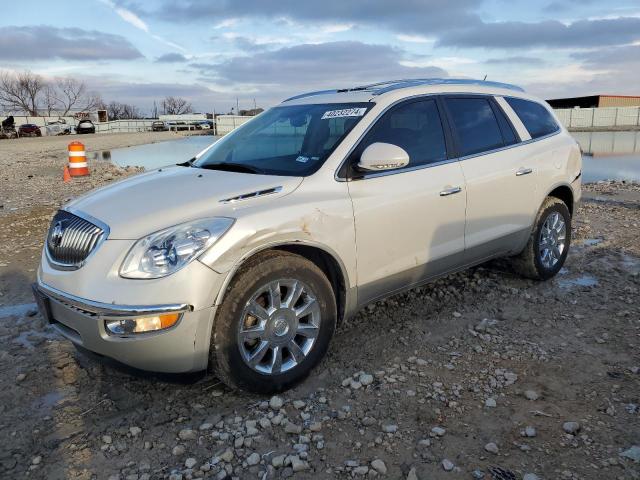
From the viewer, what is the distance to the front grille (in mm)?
3004

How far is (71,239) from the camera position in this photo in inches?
124

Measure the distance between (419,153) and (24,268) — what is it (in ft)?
14.8

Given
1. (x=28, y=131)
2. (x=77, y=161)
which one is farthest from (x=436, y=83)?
(x=28, y=131)

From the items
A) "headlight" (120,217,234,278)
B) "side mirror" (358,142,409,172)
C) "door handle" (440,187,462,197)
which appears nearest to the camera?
"headlight" (120,217,234,278)

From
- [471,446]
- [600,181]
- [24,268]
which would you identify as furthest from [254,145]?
[600,181]

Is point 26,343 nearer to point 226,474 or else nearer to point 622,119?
point 226,474

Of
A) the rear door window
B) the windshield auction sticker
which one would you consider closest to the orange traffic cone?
the windshield auction sticker

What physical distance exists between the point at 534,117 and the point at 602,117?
4447cm

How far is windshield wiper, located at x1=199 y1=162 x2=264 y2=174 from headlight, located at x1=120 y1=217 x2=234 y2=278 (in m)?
0.84

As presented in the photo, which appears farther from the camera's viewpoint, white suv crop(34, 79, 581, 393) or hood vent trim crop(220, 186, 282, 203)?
hood vent trim crop(220, 186, 282, 203)

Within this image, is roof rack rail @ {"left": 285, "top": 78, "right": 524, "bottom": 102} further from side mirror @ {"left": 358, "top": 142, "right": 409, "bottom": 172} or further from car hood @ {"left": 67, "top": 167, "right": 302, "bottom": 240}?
car hood @ {"left": 67, "top": 167, "right": 302, "bottom": 240}

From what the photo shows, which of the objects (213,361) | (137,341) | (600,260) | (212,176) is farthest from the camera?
(600,260)

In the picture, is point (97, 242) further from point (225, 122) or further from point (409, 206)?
point (225, 122)

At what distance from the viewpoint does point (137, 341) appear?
2803mm
